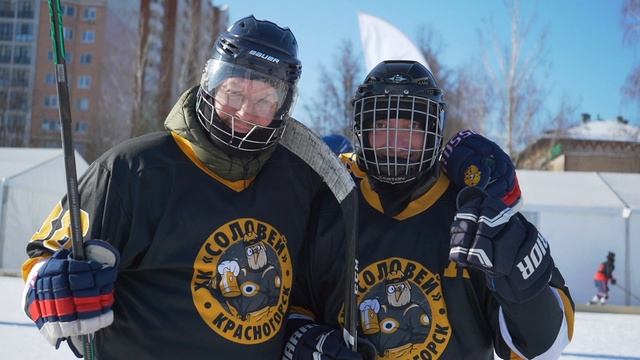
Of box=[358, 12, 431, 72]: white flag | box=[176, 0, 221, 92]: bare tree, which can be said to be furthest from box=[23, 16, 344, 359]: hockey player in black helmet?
box=[176, 0, 221, 92]: bare tree

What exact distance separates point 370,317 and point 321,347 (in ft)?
0.51

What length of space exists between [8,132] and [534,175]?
86.8 feet

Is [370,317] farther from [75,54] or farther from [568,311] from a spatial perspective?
[75,54]

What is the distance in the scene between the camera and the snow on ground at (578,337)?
3855 millimetres

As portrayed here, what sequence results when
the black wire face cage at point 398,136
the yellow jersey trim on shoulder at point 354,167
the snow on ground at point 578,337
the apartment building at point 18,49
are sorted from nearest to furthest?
1. the black wire face cage at point 398,136
2. the yellow jersey trim on shoulder at point 354,167
3. the snow on ground at point 578,337
4. the apartment building at point 18,49

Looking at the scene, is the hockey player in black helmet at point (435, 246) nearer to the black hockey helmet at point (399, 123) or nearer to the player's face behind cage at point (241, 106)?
the black hockey helmet at point (399, 123)

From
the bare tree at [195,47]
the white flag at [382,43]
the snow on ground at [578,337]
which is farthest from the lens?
the bare tree at [195,47]

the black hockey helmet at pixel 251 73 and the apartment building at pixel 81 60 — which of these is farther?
the apartment building at pixel 81 60

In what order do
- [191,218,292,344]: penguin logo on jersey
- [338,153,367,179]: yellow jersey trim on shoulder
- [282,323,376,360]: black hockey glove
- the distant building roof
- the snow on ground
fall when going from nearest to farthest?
[191,218,292,344]: penguin logo on jersey
[282,323,376,360]: black hockey glove
[338,153,367,179]: yellow jersey trim on shoulder
the snow on ground
the distant building roof

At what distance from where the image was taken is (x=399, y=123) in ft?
5.50

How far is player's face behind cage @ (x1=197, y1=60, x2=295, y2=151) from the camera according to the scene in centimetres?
149

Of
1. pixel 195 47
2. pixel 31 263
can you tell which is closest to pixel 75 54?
pixel 195 47

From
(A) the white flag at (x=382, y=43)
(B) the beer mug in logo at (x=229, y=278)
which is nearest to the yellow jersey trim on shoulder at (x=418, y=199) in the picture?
(B) the beer mug in logo at (x=229, y=278)

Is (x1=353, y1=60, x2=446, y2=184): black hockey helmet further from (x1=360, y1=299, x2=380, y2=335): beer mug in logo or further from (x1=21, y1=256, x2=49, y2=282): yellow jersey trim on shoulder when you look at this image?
(x1=21, y1=256, x2=49, y2=282): yellow jersey trim on shoulder
